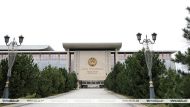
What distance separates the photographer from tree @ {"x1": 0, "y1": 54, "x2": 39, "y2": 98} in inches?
953

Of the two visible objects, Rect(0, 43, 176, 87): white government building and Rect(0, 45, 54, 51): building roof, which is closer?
Rect(0, 43, 176, 87): white government building

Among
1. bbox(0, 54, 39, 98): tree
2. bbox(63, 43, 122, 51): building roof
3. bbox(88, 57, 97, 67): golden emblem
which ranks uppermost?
bbox(63, 43, 122, 51): building roof

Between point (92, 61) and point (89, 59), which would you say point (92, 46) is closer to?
point (89, 59)

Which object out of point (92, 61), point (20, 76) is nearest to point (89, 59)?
point (92, 61)

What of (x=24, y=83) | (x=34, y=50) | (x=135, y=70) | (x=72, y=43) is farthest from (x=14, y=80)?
(x=34, y=50)

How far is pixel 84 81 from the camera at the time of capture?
132375mm

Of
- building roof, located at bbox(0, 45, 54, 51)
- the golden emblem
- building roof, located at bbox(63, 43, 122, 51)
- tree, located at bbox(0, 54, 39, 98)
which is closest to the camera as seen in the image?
tree, located at bbox(0, 54, 39, 98)

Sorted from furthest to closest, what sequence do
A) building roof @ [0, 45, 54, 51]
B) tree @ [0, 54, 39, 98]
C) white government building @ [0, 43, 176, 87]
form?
building roof @ [0, 45, 54, 51] → white government building @ [0, 43, 176, 87] → tree @ [0, 54, 39, 98]

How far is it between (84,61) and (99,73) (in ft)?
24.8

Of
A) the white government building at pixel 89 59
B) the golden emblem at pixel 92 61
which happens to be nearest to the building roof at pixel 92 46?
the white government building at pixel 89 59

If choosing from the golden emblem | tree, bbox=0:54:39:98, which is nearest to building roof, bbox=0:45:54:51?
the golden emblem

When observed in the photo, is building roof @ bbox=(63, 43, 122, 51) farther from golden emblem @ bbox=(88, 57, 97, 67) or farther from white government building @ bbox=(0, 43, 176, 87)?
golden emblem @ bbox=(88, 57, 97, 67)

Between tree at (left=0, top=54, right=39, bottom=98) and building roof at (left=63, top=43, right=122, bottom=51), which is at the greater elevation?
building roof at (left=63, top=43, right=122, bottom=51)

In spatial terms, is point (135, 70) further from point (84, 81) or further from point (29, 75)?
point (84, 81)
